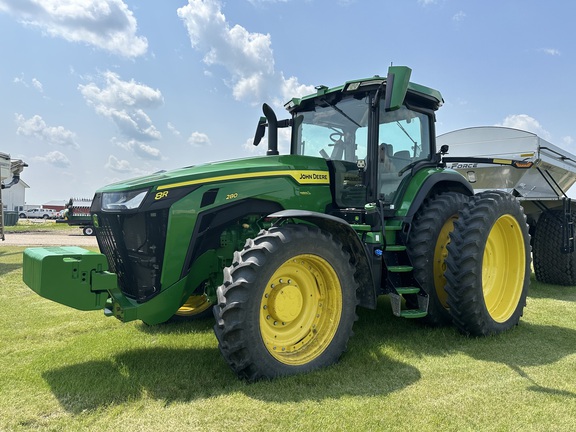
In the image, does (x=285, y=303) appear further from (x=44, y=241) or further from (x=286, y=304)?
(x=44, y=241)

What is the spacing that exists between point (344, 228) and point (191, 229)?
1.36 metres

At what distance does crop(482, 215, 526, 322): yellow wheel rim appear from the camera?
5.05m

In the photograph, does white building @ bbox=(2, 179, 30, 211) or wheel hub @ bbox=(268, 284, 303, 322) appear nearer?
wheel hub @ bbox=(268, 284, 303, 322)

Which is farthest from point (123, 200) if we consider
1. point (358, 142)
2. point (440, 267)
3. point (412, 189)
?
point (440, 267)

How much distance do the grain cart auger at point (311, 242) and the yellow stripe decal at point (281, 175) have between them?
16mm

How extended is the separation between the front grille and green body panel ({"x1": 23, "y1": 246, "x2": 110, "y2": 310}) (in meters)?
0.39

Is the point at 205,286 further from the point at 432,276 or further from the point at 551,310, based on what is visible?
the point at 551,310

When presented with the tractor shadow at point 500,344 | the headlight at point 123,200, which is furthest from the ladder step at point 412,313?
the headlight at point 123,200

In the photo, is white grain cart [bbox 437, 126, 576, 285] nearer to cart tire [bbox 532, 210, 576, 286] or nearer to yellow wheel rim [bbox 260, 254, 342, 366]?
cart tire [bbox 532, 210, 576, 286]

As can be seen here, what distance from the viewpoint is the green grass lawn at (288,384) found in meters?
2.81

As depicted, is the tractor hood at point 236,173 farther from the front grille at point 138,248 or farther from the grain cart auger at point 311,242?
the front grille at point 138,248

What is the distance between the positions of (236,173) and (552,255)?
6899 millimetres

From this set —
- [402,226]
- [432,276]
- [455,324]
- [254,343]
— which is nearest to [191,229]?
[254,343]

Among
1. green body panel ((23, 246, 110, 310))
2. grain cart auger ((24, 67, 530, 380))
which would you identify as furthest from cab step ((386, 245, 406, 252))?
green body panel ((23, 246, 110, 310))
